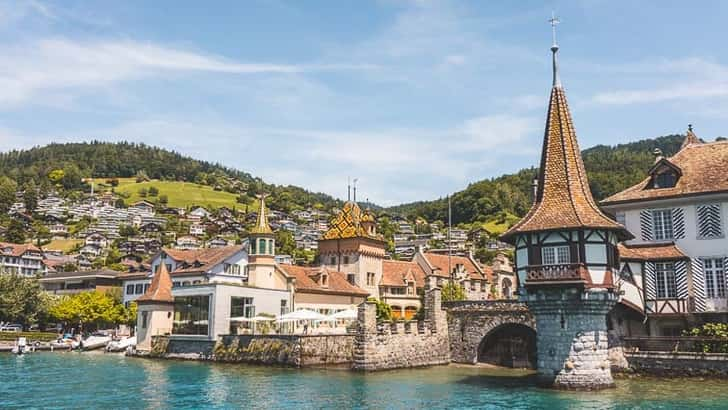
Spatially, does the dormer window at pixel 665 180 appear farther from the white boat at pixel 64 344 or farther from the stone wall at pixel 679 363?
the white boat at pixel 64 344

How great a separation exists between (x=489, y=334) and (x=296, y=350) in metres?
13.4

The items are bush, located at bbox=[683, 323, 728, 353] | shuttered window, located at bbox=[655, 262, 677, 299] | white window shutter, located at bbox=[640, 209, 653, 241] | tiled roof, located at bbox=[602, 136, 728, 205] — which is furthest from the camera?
white window shutter, located at bbox=[640, 209, 653, 241]

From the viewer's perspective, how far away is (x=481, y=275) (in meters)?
82.6

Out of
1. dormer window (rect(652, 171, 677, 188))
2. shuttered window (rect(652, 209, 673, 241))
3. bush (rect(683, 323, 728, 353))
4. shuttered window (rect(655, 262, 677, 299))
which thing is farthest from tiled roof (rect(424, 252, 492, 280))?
bush (rect(683, 323, 728, 353))

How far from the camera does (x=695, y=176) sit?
4028 cm

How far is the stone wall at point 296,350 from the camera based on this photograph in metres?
45.3

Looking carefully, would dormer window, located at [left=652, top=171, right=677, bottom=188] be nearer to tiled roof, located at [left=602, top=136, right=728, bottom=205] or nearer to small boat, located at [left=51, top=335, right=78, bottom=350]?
tiled roof, located at [left=602, top=136, right=728, bottom=205]

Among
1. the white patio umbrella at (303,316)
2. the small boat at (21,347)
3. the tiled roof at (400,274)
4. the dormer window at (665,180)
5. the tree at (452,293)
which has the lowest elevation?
the small boat at (21,347)

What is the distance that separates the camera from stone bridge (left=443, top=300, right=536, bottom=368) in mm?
45281

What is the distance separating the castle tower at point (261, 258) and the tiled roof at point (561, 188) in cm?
2918

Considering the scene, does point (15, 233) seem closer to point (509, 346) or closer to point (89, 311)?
point (89, 311)

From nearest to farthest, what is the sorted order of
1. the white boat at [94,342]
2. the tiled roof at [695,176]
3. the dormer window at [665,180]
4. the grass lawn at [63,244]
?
1. the tiled roof at [695,176]
2. the dormer window at [665,180]
3. the white boat at [94,342]
4. the grass lawn at [63,244]

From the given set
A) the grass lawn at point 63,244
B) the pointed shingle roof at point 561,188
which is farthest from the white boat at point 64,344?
the grass lawn at point 63,244

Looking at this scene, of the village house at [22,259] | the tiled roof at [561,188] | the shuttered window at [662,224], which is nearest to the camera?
the tiled roof at [561,188]
